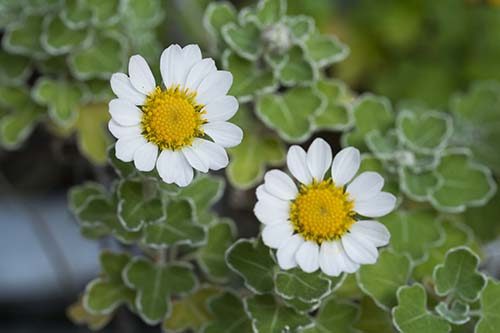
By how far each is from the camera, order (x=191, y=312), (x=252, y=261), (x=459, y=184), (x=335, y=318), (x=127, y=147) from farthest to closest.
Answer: (x=459, y=184) < (x=191, y=312) < (x=335, y=318) < (x=252, y=261) < (x=127, y=147)

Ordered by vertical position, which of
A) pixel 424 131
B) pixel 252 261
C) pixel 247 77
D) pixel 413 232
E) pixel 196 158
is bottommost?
pixel 413 232

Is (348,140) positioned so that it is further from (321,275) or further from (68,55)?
(68,55)

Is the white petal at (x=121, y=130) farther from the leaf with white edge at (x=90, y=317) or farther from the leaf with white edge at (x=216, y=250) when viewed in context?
the leaf with white edge at (x=90, y=317)

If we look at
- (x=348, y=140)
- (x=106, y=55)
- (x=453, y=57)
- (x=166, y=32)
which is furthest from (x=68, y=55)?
(x=453, y=57)

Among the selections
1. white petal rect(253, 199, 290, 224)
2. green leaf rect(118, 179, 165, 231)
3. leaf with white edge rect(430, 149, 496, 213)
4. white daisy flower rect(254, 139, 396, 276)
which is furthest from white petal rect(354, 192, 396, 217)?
leaf with white edge rect(430, 149, 496, 213)

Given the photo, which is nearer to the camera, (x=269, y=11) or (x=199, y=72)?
(x=199, y=72)

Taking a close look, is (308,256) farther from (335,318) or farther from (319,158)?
(335,318)

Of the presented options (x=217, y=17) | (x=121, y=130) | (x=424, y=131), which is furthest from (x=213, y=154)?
(x=424, y=131)
